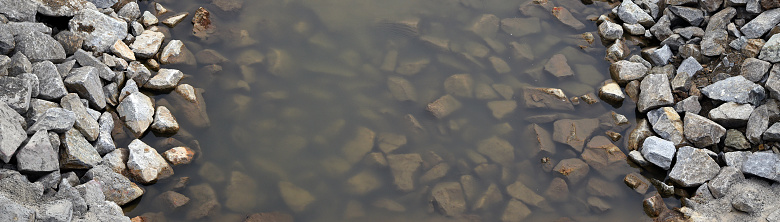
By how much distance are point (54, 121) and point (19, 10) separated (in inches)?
52.4

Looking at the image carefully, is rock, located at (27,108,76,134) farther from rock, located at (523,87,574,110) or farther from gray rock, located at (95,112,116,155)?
rock, located at (523,87,574,110)

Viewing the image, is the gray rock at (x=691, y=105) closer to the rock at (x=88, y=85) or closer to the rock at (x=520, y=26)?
the rock at (x=520, y=26)

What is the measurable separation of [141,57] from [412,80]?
2.64 m

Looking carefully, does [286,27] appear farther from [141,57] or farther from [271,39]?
[141,57]

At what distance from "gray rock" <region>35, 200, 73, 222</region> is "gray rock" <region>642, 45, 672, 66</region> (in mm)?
5380

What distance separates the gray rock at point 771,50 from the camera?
5242mm

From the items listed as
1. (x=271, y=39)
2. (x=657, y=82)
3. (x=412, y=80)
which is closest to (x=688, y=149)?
(x=657, y=82)

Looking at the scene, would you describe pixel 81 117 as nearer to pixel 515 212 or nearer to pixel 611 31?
pixel 515 212

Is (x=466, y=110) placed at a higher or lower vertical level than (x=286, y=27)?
lower

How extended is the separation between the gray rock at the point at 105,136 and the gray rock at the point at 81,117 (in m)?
0.06

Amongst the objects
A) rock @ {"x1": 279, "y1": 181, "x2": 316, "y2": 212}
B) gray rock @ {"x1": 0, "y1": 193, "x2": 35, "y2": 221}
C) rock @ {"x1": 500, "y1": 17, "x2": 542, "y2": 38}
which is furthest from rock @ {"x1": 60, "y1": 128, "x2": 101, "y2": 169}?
rock @ {"x1": 500, "y1": 17, "x2": 542, "y2": 38}

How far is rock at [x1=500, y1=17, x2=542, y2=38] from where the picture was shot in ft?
20.8

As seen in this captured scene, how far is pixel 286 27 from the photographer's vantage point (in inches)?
241

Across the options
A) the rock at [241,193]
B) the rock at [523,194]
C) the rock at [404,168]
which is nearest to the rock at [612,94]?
the rock at [523,194]
